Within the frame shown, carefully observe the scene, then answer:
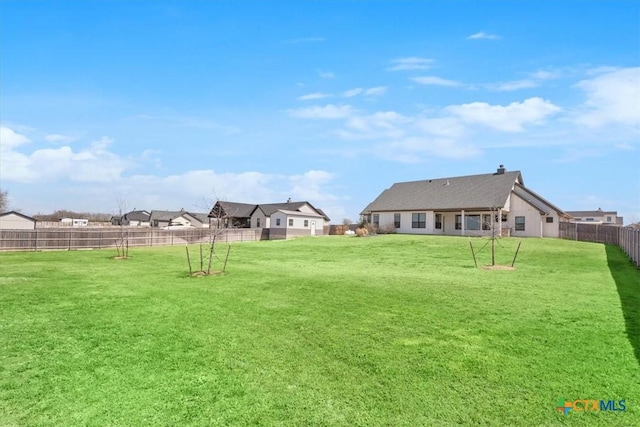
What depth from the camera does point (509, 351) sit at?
506cm

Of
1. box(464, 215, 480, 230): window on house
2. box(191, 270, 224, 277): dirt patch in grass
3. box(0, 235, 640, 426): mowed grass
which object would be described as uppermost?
box(464, 215, 480, 230): window on house

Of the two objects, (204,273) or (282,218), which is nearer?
(204,273)

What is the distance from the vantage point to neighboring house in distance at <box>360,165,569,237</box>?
29.5 m

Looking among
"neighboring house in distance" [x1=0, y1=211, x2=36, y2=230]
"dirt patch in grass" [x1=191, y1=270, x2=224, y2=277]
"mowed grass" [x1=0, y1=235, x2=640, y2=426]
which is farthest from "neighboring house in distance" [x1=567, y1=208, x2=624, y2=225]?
"neighboring house in distance" [x1=0, y1=211, x2=36, y2=230]

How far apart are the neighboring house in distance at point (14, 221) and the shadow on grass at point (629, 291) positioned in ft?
135

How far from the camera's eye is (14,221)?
108 feet

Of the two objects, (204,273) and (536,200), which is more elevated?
(536,200)

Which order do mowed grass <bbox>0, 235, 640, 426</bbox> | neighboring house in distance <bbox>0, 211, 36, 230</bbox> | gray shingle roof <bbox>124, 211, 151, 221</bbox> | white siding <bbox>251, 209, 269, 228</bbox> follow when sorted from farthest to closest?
gray shingle roof <bbox>124, 211, 151, 221</bbox> → white siding <bbox>251, 209, 269, 228</bbox> → neighboring house in distance <bbox>0, 211, 36, 230</bbox> → mowed grass <bbox>0, 235, 640, 426</bbox>

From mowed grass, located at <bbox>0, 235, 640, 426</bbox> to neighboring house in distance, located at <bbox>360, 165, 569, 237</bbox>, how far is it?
69.6 ft

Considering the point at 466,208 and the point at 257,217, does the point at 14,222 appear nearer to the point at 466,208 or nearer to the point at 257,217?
the point at 257,217

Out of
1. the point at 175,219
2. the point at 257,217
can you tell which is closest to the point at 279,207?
the point at 257,217

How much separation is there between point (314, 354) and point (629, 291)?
29.4 ft

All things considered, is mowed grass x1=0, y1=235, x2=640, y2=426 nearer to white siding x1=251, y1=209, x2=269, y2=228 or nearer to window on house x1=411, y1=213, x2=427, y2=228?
window on house x1=411, y1=213, x2=427, y2=228

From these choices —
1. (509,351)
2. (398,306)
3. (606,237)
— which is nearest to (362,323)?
(398,306)
